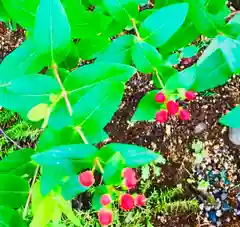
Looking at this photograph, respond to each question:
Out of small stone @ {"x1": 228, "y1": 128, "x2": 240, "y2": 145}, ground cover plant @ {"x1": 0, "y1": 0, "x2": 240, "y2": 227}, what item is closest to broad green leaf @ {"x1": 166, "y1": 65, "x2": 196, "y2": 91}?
ground cover plant @ {"x1": 0, "y1": 0, "x2": 240, "y2": 227}

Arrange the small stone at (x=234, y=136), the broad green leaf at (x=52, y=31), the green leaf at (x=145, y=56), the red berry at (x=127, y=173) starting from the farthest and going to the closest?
the small stone at (x=234, y=136), the green leaf at (x=145, y=56), the broad green leaf at (x=52, y=31), the red berry at (x=127, y=173)

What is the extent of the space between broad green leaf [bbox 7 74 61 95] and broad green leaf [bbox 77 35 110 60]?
17cm

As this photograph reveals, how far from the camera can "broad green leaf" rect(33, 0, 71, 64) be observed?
2.87ft

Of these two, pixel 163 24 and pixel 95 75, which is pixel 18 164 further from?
pixel 163 24

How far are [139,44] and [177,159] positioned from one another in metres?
0.95

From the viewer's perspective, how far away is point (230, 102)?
192 cm

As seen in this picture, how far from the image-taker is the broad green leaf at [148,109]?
992 millimetres

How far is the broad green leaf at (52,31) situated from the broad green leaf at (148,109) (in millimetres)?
171

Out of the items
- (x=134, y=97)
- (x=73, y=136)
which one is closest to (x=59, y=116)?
(x=73, y=136)

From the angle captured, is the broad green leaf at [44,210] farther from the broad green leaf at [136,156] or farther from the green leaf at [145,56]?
the green leaf at [145,56]

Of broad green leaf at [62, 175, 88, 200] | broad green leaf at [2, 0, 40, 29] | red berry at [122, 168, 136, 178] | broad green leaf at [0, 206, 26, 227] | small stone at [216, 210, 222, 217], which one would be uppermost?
broad green leaf at [2, 0, 40, 29]

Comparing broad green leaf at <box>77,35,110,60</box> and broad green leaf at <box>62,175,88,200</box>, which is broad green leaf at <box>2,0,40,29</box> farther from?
broad green leaf at <box>62,175,88,200</box>

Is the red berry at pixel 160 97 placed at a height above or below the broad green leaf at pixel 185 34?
below

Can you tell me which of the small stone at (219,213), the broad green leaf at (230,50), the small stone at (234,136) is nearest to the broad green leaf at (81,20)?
the broad green leaf at (230,50)
